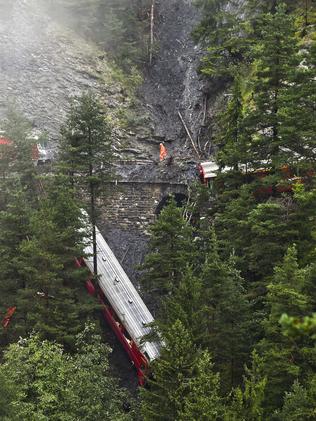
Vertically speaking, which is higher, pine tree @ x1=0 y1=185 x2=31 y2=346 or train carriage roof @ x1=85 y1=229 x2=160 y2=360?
pine tree @ x1=0 y1=185 x2=31 y2=346

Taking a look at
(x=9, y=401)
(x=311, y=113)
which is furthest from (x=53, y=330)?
(x=311, y=113)

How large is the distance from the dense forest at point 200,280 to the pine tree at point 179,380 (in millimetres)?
59

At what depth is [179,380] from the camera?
55.8 feet

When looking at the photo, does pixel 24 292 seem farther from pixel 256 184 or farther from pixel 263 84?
pixel 263 84

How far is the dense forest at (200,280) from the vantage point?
16703 millimetres

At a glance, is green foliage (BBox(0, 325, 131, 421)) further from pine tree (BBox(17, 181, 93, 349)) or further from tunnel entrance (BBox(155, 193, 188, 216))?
tunnel entrance (BBox(155, 193, 188, 216))

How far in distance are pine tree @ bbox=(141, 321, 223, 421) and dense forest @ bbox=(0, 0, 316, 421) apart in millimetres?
59

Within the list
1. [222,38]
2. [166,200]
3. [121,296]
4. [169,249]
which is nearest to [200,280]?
[169,249]

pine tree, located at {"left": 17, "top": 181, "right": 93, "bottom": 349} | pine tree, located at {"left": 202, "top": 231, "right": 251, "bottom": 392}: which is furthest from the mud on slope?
pine tree, located at {"left": 202, "top": 231, "right": 251, "bottom": 392}

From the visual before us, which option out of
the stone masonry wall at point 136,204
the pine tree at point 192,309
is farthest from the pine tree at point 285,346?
the stone masonry wall at point 136,204

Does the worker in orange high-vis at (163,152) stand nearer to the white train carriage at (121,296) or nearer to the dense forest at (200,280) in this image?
the dense forest at (200,280)

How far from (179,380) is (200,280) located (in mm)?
4915

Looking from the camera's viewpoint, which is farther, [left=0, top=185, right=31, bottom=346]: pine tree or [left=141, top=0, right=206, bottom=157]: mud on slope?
[left=141, top=0, right=206, bottom=157]: mud on slope

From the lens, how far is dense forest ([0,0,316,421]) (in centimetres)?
1670
